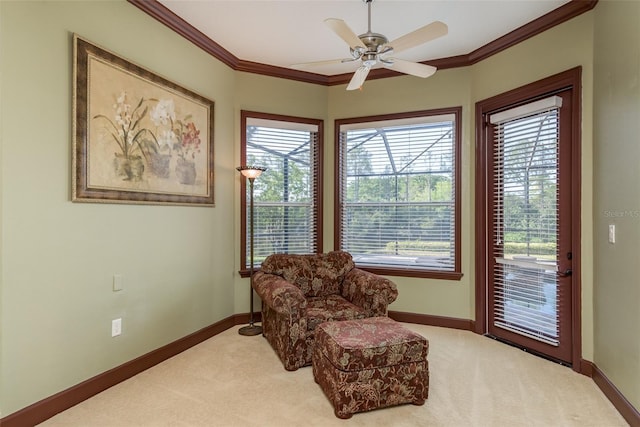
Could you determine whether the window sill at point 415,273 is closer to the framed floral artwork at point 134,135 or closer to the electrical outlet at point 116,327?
the framed floral artwork at point 134,135

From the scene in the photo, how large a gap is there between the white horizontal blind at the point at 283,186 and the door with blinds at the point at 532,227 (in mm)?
1977

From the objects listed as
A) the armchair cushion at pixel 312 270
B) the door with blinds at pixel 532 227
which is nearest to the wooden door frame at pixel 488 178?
the door with blinds at pixel 532 227

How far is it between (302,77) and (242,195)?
1560mm

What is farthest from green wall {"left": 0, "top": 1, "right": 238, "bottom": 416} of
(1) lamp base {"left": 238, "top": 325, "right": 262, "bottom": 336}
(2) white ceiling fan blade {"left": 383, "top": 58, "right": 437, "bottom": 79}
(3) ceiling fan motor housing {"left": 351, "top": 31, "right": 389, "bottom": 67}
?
(2) white ceiling fan blade {"left": 383, "top": 58, "right": 437, "bottom": 79}

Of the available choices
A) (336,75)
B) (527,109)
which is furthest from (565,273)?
(336,75)

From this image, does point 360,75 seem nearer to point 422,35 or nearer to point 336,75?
point 422,35

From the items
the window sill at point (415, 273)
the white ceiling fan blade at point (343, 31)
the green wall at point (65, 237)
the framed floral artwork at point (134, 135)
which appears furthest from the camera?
the window sill at point (415, 273)

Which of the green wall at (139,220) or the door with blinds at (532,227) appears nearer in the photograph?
the green wall at (139,220)

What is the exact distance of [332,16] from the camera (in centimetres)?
304

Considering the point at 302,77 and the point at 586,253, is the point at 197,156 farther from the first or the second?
the point at 586,253

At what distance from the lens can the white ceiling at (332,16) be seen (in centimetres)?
289

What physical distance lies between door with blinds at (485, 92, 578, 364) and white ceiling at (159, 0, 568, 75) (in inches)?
30.2

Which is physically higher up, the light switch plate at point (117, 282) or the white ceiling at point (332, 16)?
the white ceiling at point (332, 16)

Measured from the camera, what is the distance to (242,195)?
4039 mm
